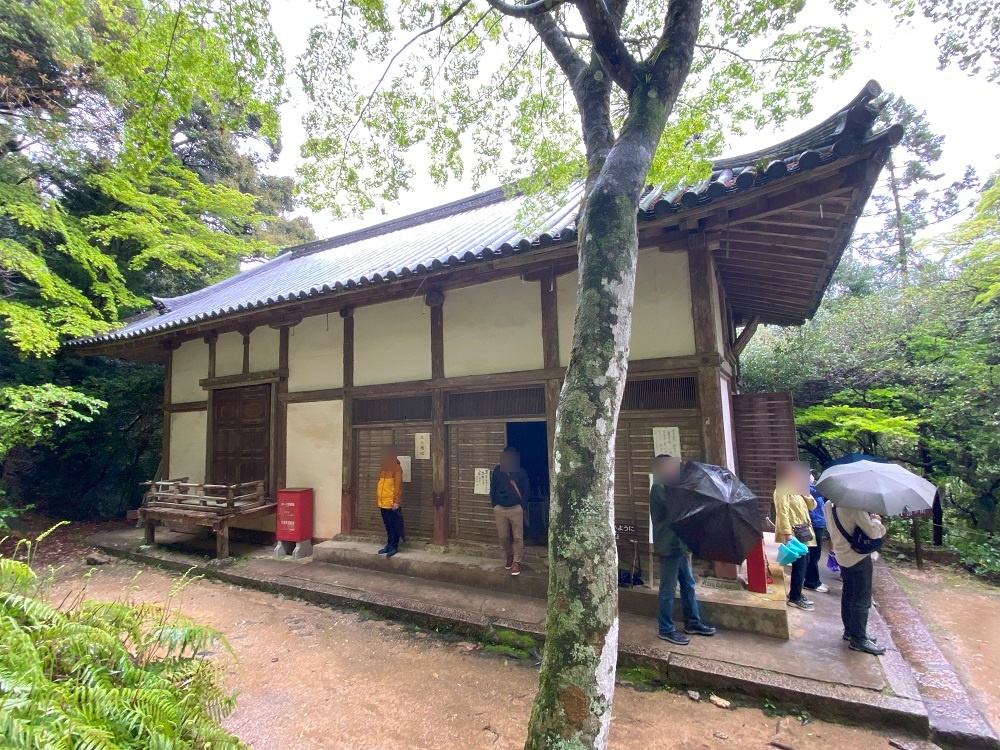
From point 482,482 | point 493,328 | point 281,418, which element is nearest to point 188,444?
point 281,418

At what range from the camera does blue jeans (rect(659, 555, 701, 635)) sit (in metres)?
4.16

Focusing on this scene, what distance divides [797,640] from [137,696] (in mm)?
5002

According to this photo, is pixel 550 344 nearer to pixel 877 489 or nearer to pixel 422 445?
pixel 422 445

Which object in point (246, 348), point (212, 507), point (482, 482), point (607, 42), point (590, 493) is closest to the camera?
point (590, 493)

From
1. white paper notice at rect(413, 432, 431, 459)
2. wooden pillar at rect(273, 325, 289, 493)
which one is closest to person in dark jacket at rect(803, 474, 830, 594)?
white paper notice at rect(413, 432, 431, 459)

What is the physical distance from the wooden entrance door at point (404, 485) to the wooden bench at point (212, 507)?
6.12ft

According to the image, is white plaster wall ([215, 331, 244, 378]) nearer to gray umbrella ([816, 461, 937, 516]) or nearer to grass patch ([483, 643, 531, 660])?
grass patch ([483, 643, 531, 660])

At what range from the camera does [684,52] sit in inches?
118

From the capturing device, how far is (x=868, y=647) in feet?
12.6

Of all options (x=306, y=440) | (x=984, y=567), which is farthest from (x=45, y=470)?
(x=984, y=567)

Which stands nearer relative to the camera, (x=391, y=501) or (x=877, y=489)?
(x=877, y=489)

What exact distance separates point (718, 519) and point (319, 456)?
6079 mm

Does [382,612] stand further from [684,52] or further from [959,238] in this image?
[959,238]

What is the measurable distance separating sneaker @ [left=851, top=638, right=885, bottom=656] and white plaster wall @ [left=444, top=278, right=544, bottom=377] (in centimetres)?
406
